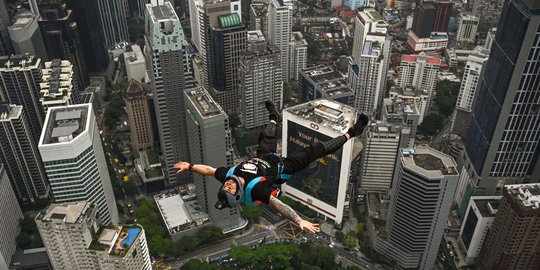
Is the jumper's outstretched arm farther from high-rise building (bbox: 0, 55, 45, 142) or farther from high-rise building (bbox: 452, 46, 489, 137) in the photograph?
high-rise building (bbox: 452, 46, 489, 137)

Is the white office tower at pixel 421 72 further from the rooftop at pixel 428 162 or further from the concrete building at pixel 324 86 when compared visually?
the rooftop at pixel 428 162

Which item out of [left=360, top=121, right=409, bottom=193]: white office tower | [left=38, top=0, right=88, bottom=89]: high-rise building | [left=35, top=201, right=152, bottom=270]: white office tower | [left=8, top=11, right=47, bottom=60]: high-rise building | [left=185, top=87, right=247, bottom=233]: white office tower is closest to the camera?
[left=35, top=201, right=152, bottom=270]: white office tower

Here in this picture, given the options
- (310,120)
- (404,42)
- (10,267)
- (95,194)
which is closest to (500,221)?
(310,120)

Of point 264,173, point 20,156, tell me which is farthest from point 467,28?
point 264,173

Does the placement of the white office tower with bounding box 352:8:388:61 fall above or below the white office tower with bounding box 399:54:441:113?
above

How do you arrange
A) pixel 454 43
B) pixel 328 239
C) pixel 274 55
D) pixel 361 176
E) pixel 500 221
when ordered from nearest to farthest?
pixel 500 221, pixel 328 239, pixel 361 176, pixel 274 55, pixel 454 43

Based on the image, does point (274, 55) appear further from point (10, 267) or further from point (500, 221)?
point (10, 267)

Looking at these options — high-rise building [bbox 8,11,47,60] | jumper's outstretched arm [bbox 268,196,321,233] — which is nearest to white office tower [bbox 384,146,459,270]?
Answer: jumper's outstretched arm [bbox 268,196,321,233]

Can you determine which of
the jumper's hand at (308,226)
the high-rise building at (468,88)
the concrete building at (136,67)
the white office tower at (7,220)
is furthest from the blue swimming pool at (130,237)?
the high-rise building at (468,88)
